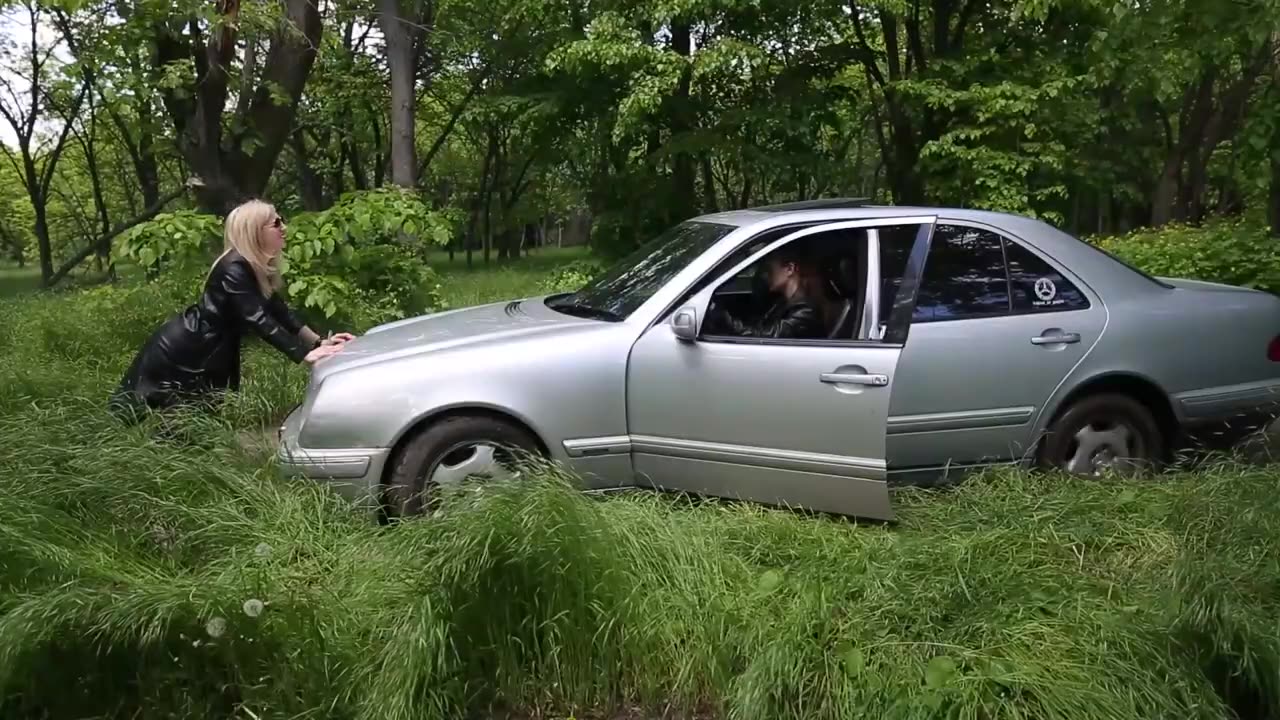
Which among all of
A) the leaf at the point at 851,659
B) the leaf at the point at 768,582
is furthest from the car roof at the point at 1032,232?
the leaf at the point at 851,659

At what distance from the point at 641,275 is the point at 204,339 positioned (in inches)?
89.1

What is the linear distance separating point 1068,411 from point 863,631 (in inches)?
85.8

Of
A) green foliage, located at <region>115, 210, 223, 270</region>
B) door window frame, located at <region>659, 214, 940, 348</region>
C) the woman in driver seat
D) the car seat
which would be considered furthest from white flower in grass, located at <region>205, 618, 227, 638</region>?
green foliage, located at <region>115, 210, 223, 270</region>

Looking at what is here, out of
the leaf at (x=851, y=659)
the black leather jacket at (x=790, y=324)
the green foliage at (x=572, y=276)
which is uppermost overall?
the black leather jacket at (x=790, y=324)

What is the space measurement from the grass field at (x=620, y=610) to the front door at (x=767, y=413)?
0.32m

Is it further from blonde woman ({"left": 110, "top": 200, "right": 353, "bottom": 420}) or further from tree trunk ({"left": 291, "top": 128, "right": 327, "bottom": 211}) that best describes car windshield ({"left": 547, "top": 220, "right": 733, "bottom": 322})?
tree trunk ({"left": 291, "top": 128, "right": 327, "bottom": 211})

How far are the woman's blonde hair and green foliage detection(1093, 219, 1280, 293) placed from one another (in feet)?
26.2

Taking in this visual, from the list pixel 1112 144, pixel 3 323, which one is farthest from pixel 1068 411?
pixel 1112 144

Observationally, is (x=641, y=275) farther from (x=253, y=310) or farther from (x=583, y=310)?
(x=253, y=310)

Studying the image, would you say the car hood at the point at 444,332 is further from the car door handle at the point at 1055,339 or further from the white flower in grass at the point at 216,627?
the car door handle at the point at 1055,339

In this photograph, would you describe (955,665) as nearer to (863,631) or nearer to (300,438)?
(863,631)

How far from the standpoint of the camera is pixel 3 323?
9070 mm

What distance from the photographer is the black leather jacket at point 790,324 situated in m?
4.40

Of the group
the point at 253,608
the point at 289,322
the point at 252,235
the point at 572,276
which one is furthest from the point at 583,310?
the point at 572,276
